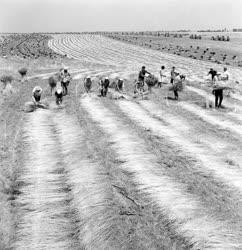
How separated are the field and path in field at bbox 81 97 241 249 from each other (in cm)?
3

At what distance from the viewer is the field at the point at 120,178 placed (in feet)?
38.5

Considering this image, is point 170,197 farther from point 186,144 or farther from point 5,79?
point 5,79

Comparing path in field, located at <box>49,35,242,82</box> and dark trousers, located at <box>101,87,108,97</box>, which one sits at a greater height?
dark trousers, located at <box>101,87,108,97</box>

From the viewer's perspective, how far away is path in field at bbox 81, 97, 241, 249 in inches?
446

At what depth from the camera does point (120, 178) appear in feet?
52.2

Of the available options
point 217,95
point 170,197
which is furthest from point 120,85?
point 170,197

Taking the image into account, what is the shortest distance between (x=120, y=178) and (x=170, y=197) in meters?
2.43

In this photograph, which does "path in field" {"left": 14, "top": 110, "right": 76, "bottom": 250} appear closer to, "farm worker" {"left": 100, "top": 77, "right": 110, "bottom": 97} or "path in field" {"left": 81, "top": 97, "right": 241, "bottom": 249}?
"path in field" {"left": 81, "top": 97, "right": 241, "bottom": 249}

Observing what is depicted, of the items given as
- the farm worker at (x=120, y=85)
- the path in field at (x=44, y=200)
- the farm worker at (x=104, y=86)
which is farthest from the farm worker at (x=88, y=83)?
the path in field at (x=44, y=200)

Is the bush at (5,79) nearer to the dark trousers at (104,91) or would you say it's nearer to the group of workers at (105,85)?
the group of workers at (105,85)

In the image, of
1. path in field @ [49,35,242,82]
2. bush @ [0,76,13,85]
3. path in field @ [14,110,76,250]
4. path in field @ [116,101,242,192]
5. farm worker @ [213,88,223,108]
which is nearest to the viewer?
path in field @ [14,110,76,250]

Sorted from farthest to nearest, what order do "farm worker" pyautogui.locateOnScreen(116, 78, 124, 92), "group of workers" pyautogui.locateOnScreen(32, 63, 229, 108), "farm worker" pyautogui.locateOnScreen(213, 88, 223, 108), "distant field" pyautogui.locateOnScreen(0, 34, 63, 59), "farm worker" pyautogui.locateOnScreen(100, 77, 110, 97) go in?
"distant field" pyautogui.locateOnScreen(0, 34, 63, 59) → "farm worker" pyautogui.locateOnScreen(116, 78, 124, 92) → "farm worker" pyautogui.locateOnScreen(100, 77, 110, 97) → "farm worker" pyautogui.locateOnScreen(213, 88, 223, 108) → "group of workers" pyautogui.locateOnScreen(32, 63, 229, 108)

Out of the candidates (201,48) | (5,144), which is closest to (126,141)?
(5,144)

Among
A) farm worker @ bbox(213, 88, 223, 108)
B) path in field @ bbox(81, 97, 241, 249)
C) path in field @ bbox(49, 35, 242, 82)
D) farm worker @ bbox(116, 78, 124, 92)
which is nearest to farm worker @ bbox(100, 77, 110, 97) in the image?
farm worker @ bbox(116, 78, 124, 92)
